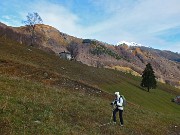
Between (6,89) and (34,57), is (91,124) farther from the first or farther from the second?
(34,57)

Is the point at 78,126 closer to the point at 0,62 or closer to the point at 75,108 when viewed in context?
the point at 75,108

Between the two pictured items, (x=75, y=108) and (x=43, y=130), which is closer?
(x=43, y=130)

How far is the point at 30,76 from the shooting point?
172ft

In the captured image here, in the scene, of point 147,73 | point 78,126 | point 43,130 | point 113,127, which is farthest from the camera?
point 147,73

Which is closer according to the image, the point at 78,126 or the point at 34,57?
the point at 78,126

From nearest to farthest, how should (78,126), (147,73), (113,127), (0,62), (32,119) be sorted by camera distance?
(32,119) → (78,126) → (113,127) → (0,62) → (147,73)

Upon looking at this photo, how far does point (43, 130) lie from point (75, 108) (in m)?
10.9

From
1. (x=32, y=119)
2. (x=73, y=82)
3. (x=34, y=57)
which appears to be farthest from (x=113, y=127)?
(x=34, y=57)

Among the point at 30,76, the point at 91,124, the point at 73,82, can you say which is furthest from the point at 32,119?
the point at 73,82

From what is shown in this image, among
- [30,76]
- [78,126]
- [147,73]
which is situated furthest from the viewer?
[147,73]

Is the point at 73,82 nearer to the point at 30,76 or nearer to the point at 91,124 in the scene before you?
the point at 30,76

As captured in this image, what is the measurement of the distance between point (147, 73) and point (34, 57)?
2096 inches

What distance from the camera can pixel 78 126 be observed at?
77.2ft

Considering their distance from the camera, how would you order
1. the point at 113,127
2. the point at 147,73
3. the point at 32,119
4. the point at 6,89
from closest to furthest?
the point at 32,119, the point at 113,127, the point at 6,89, the point at 147,73
